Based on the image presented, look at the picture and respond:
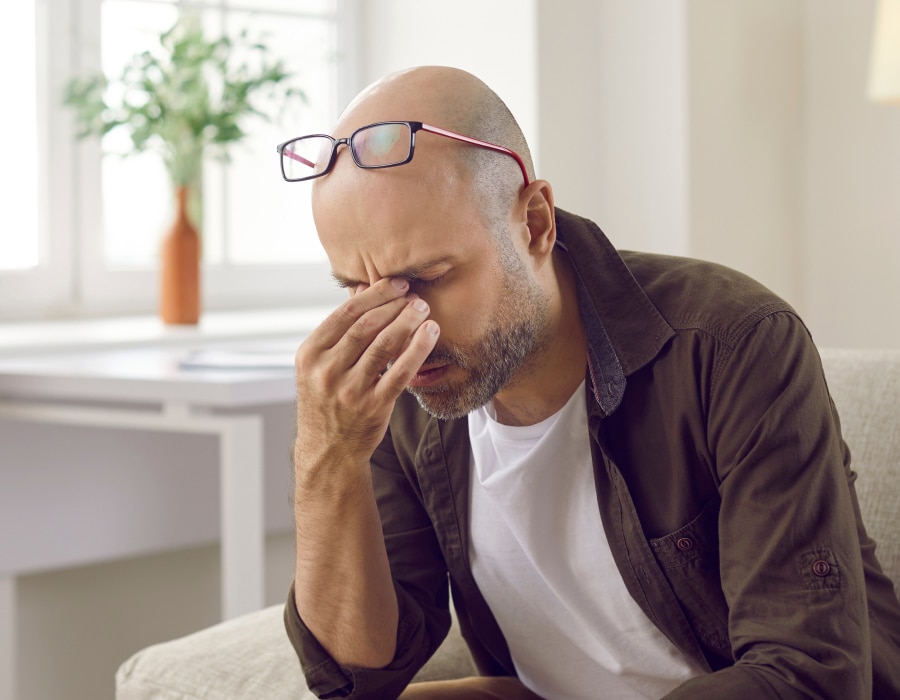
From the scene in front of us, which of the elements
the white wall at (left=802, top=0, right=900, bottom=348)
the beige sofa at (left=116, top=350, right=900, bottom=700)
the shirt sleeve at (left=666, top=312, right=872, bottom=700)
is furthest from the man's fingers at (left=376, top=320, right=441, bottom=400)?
the white wall at (left=802, top=0, right=900, bottom=348)

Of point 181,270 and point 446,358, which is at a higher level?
point 181,270

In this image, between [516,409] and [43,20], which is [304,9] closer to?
[43,20]

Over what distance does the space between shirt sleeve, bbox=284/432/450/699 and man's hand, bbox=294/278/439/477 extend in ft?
Answer: 0.48

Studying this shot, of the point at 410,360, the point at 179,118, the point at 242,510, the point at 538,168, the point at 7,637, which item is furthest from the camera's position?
the point at 538,168

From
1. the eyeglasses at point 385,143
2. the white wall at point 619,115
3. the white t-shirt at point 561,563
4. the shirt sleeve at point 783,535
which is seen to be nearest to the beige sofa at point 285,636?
the white t-shirt at point 561,563

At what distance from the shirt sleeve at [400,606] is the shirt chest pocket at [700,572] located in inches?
11.1

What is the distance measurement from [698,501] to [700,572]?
61 mm

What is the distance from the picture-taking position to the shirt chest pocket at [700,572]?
1.08 meters

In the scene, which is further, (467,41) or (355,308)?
(467,41)

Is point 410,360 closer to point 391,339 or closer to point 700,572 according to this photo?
point 391,339

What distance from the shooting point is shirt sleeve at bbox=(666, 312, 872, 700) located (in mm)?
935

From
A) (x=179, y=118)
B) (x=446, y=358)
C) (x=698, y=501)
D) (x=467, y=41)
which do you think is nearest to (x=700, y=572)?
(x=698, y=501)

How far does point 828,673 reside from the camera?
0.92 meters

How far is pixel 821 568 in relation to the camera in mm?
954
